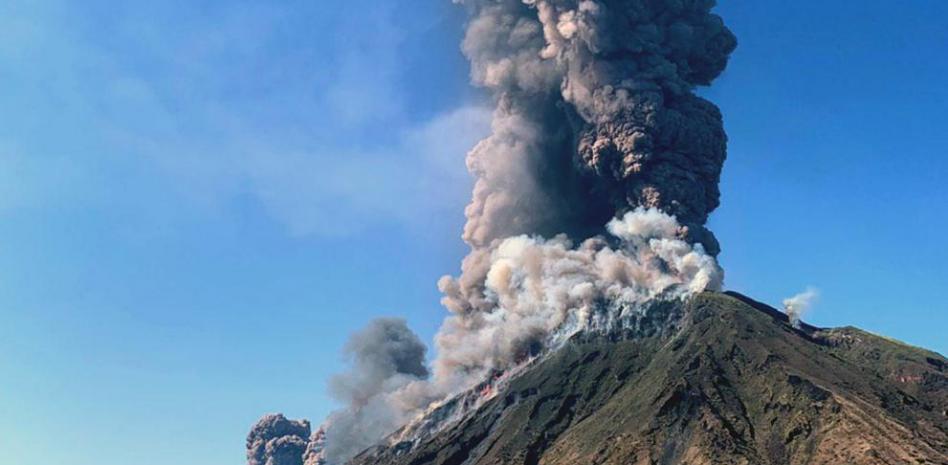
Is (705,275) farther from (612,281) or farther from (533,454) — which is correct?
(533,454)

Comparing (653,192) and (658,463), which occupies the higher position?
(653,192)

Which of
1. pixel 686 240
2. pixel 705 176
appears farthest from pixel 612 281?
pixel 705 176

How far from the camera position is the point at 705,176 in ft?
529

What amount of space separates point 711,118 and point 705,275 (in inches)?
1167

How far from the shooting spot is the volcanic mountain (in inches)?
4341

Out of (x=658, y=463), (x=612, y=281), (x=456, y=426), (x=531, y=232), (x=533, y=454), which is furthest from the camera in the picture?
(x=531, y=232)

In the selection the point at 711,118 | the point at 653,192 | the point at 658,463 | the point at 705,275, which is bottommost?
the point at 658,463

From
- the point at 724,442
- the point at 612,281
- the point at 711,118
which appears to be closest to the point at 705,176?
the point at 711,118

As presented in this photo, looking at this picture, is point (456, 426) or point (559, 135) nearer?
point (456, 426)

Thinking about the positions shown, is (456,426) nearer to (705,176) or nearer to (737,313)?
(737,313)

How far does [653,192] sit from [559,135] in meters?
29.0

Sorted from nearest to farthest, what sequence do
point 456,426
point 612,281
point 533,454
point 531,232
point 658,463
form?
1. point 658,463
2. point 533,454
3. point 456,426
4. point 612,281
5. point 531,232

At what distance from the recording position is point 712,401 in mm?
125000

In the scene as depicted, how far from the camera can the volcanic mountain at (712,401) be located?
362 feet
